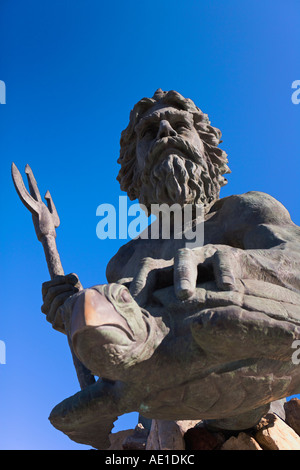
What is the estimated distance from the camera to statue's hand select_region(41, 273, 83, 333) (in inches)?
125

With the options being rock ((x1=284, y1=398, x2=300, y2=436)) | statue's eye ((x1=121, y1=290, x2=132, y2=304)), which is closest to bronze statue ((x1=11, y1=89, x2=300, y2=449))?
statue's eye ((x1=121, y1=290, x2=132, y2=304))

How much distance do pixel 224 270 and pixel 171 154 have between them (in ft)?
5.73

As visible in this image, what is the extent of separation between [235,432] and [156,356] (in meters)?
1.38

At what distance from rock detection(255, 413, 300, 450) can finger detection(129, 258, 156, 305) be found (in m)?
1.42

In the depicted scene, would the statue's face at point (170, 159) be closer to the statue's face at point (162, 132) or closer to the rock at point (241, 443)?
the statue's face at point (162, 132)

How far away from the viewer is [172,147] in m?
3.71

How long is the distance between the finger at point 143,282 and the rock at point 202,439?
1.37m

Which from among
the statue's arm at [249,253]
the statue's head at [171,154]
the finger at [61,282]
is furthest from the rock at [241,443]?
the statue's head at [171,154]

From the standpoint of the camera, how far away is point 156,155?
374cm

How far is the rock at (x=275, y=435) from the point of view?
297 cm

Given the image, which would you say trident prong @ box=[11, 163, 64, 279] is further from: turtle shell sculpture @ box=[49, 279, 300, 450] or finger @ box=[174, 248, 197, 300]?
finger @ box=[174, 248, 197, 300]
